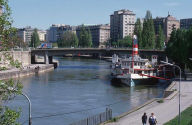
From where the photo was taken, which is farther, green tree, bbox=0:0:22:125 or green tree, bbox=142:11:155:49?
green tree, bbox=142:11:155:49

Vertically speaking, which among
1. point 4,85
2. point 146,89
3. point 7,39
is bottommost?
point 146,89

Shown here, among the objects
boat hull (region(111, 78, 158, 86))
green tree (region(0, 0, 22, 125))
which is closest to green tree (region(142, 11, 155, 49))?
boat hull (region(111, 78, 158, 86))

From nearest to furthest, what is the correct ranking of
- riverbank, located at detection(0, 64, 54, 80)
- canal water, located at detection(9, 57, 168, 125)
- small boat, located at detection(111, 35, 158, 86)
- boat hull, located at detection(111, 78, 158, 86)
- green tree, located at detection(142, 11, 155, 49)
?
canal water, located at detection(9, 57, 168, 125)
boat hull, located at detection(111, 78, 158, 86)
small boat, located at detection(111, 35, 158, 86)
riverbank, located at detection(0, 64, 54, 80)
green tree, located at detection(142, 11, 155, 49)

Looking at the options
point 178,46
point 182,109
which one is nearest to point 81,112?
point 182,109

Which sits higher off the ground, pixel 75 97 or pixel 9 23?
pixel 9 23

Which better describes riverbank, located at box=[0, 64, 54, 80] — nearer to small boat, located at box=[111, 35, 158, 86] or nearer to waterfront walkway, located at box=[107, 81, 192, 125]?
small boat, located at box=[111, 35, 158, 86]

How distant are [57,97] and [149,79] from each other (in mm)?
30647

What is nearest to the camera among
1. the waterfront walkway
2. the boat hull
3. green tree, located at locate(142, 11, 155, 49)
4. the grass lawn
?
the grass lawn

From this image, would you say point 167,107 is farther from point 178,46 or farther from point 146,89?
point 178,46

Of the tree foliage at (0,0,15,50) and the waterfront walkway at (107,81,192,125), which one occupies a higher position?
the tree foliage at (0,0,15,50)

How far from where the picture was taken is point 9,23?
1873 centimetres

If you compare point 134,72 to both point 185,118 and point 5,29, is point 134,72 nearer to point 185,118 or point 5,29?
point 185,118

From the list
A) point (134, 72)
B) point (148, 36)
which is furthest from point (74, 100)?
point (148, 36)

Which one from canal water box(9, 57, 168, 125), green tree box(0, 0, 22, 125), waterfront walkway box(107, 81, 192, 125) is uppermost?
green tree box(0, 0, 22, 125)
